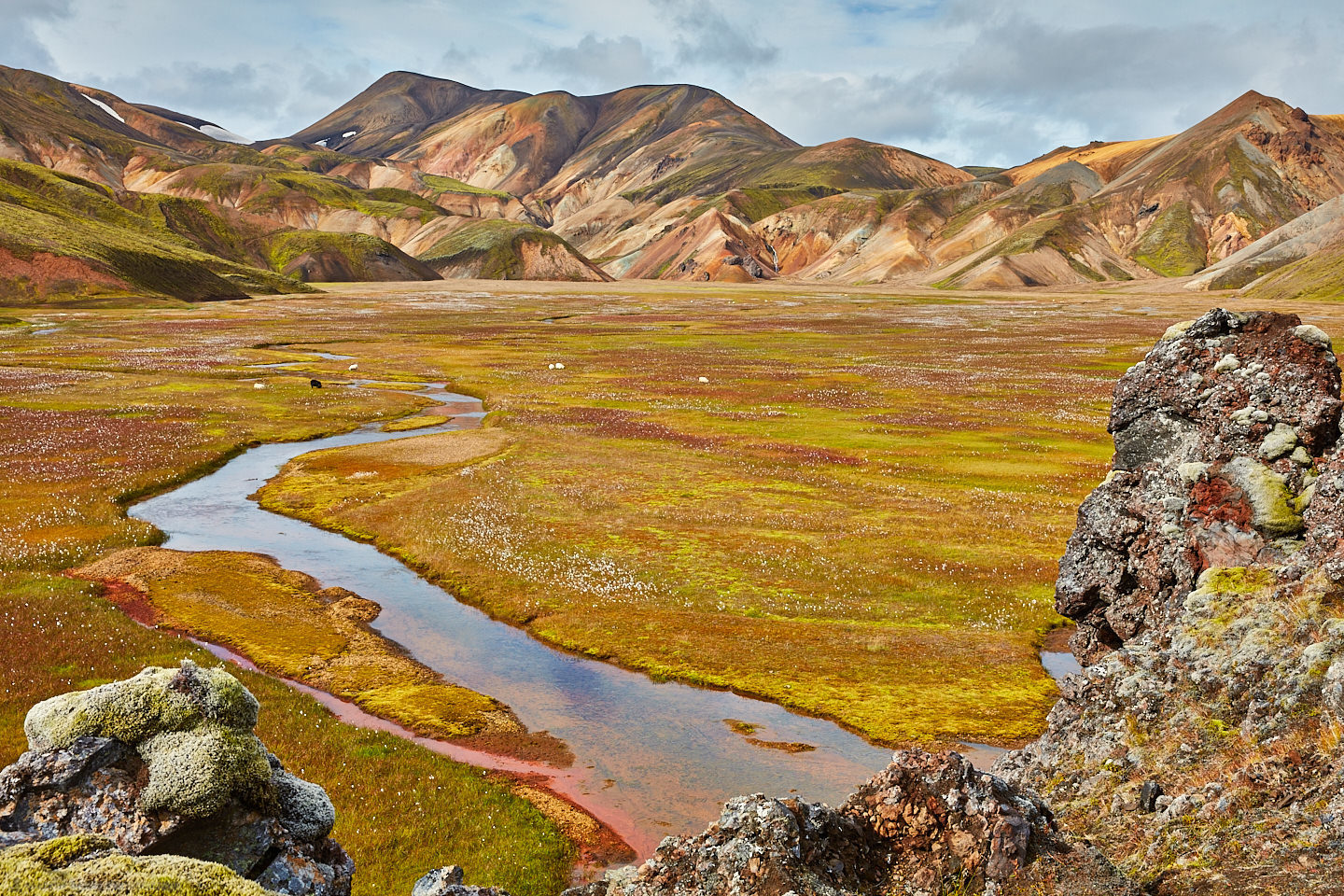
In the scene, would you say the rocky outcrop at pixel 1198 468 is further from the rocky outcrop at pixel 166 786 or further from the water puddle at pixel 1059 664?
the rocky outcrop at pixel 166 786

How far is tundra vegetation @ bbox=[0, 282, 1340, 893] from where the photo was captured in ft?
76.9

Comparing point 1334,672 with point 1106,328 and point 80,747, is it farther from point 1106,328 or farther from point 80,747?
point 1106,328

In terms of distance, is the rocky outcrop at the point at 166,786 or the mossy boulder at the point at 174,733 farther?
the mossy boulder at the point at 174,733

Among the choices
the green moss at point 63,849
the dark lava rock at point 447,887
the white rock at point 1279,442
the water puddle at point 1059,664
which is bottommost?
the water puddle at point 1059,664

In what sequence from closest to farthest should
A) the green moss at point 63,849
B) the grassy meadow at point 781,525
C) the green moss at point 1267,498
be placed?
1. the green moss at point 63,849
2. the green moss at point 1267,498
3. the grassy meadow at point 781,525

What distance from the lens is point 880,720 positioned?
24500 millimetres

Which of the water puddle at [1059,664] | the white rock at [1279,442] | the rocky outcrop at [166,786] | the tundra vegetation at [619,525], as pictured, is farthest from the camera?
the water puddle at [1059,664]

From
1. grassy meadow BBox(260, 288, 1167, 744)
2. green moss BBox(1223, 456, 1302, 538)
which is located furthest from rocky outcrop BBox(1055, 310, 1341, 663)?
grassy meadow BBox(260, 288, 1167, 744)

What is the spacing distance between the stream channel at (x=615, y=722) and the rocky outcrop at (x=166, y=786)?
10.1 m

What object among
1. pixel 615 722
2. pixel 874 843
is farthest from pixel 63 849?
pixel 615 722

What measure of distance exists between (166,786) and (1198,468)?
20.8 metres

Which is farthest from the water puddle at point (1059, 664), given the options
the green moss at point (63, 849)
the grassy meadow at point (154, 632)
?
the green moss at point (63, 849)

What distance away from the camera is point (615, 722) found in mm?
24656

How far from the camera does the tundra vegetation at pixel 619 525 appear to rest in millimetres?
23453
